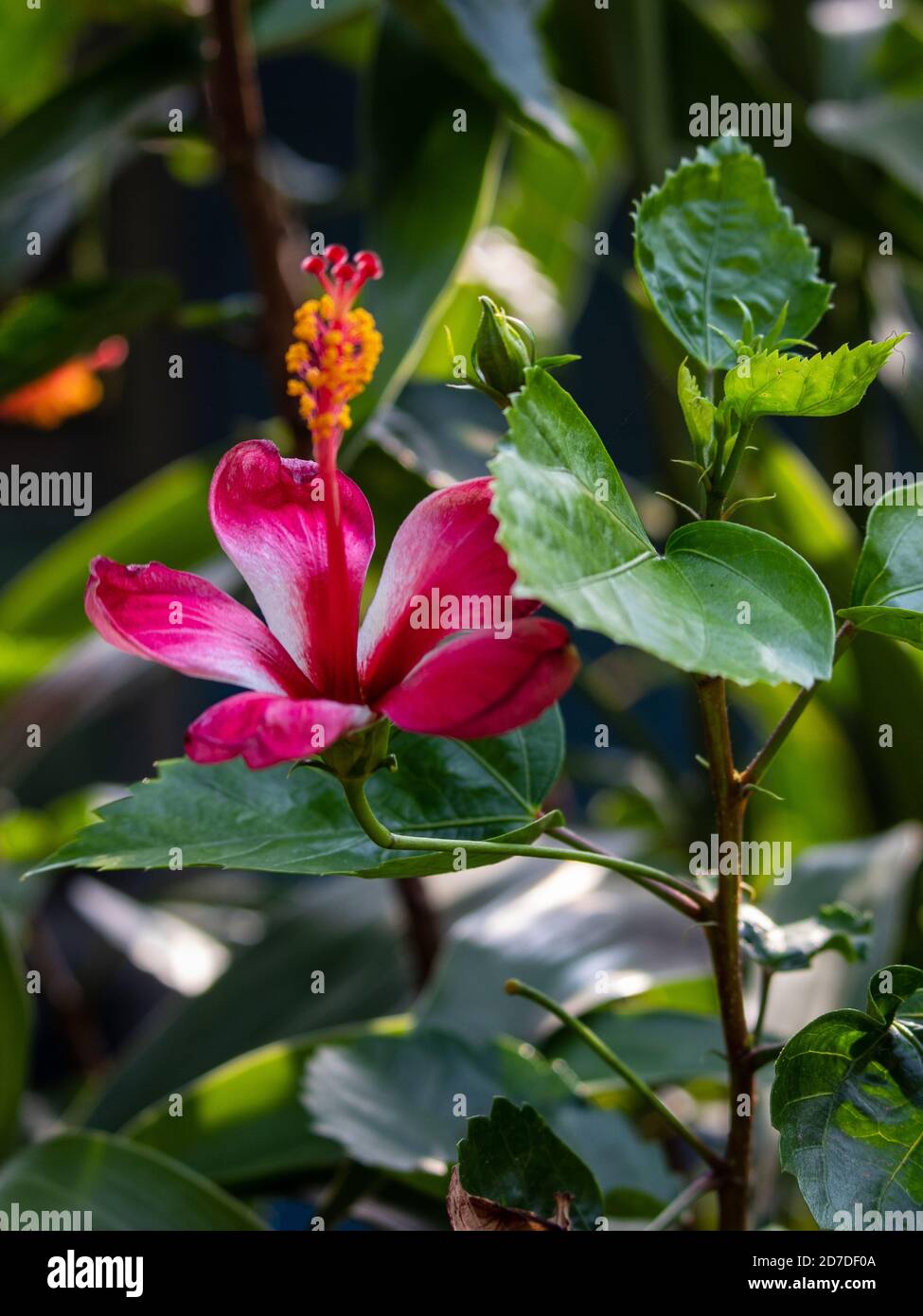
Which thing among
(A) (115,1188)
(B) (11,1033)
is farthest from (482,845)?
(B) (11,1033)

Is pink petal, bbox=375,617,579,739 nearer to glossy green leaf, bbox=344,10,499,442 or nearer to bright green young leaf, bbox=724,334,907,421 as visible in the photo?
bright green young leaf, bbox=724,334,907,421

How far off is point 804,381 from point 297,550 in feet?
0.38

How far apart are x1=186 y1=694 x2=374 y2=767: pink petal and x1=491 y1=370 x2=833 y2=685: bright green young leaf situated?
5 centimetres

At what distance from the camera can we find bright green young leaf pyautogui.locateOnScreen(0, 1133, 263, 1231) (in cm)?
42

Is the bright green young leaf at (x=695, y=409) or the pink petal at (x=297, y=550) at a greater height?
the bright green young leaf at (x=695, y=409)

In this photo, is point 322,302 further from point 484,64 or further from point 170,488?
point 170,488

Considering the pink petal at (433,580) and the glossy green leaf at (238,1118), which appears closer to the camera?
the pink petal at (433,580)

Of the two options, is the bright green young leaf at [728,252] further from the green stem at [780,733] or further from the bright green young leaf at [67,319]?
the bright green young leaf at [67,319]

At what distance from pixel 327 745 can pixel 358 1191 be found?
0.88 feet

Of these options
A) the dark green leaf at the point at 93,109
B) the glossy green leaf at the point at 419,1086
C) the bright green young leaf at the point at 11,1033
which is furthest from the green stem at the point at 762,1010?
the dark green leaf at the point at 93,109

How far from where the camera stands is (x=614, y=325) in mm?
1427

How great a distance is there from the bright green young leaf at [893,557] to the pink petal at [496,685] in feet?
0.21

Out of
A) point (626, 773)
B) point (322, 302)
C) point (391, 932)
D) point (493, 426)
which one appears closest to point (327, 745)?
point (322, 302)

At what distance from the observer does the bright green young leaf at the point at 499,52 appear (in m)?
0.47
